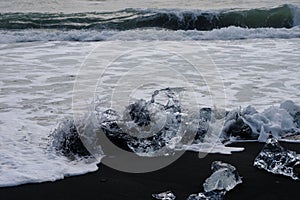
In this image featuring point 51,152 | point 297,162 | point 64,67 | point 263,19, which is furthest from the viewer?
point 263,19

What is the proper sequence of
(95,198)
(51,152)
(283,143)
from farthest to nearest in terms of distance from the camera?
(283,143) → (51,152) → (95,198)

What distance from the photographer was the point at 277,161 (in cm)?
380

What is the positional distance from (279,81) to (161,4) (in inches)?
571

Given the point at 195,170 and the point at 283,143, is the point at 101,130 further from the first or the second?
the point at 283,143

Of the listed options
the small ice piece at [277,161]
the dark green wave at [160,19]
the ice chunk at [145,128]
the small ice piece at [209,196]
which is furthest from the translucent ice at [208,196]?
the dark green wave at [160,19]

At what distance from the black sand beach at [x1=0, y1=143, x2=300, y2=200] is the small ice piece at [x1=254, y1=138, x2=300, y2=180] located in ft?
0.23

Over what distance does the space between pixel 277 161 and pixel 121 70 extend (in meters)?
4.85

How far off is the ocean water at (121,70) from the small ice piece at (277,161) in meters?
0.43

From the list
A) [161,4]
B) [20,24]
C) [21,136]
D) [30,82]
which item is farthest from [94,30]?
[21,136]

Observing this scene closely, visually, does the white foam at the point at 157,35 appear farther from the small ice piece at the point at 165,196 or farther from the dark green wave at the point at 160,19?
the small ice piece at the point at 165,196

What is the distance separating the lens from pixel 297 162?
3779 millimetres

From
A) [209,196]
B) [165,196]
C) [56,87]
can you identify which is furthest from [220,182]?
[56,87]

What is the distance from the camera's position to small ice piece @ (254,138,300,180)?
12.2 feet

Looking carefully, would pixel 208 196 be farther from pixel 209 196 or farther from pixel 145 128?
pixel 145 128
